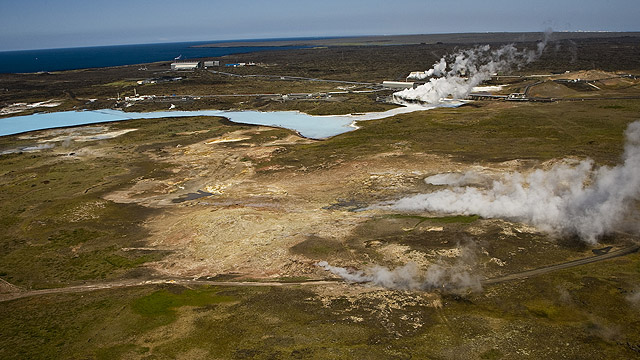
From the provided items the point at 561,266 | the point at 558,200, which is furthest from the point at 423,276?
the point at 558,200

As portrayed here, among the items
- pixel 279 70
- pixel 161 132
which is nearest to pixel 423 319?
pixel 161 132

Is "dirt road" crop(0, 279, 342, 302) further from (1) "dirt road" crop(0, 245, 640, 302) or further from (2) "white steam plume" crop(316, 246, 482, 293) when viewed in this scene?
(2) "white steam plume" crop(316, 246, 482, 293)

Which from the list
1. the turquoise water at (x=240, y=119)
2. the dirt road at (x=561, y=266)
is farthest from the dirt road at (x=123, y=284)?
the turquoise water at (x=240, y=119)

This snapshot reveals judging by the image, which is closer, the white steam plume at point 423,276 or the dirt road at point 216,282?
the white steam plume at point 423,276

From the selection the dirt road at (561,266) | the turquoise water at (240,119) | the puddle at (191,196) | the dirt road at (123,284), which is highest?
the turquoise water at (240,119)

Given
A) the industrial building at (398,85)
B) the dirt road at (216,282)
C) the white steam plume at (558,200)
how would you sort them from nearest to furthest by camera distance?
1. the dirt road at (216,282)
2. the white steam plume at (558,200)
3. the industrial building at (398,85)

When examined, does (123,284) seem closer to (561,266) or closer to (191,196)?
(191,196)

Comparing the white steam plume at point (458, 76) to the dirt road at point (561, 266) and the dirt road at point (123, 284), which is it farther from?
the dirt road at point (123, 284)
